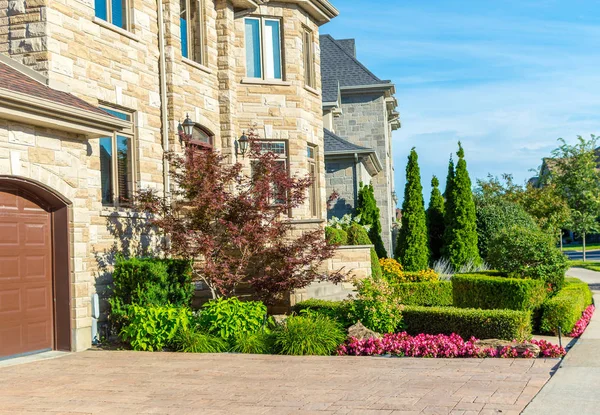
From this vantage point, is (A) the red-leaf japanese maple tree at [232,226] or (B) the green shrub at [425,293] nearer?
(A) the red-leaf japanese maple tree at [232,226]

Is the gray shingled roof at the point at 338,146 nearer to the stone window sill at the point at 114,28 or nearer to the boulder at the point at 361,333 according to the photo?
the stone window sill at the point at 114,28

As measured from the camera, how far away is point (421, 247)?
26.6 meters

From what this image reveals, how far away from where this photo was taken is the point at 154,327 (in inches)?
467

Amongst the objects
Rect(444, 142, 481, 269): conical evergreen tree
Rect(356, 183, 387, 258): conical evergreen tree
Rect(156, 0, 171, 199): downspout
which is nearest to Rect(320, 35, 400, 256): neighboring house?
Rect(356, 183, 387, 258): conical evergreen tree

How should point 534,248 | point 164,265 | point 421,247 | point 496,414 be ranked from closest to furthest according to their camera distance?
1. point 496,414
2. point 164,265
3. point 534,248
4. point 421,247

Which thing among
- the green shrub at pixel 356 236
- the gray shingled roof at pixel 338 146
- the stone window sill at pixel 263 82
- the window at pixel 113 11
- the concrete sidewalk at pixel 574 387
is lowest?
the concrete sidewalk at pixel 574 387

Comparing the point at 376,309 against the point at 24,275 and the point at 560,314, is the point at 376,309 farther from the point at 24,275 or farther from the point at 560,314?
the point at 24,275

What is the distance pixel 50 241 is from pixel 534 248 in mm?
9916

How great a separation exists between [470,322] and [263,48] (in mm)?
9273

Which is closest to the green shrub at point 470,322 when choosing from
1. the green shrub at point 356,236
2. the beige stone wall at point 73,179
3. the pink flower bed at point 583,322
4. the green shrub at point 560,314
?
the green shrub at point 560,314

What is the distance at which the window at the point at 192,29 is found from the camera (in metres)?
16.5

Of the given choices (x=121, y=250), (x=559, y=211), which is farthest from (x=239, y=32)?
(x=559, y=211)

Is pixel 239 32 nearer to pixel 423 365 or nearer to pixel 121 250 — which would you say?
pixel 121 250

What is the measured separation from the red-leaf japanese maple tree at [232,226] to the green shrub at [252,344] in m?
1.35
